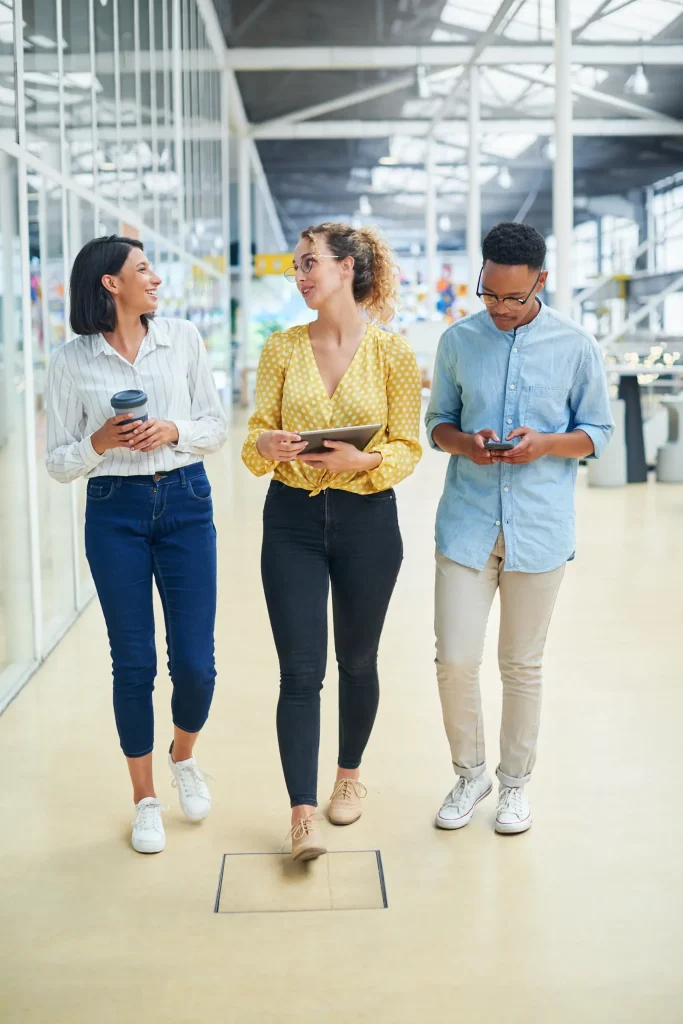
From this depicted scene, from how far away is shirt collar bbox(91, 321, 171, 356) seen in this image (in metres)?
2.92

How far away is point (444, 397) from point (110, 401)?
930mm

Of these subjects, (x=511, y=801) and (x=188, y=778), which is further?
(x=188, y=778)

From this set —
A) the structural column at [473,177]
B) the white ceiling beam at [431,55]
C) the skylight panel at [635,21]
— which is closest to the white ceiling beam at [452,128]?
the structural column at [473,177]

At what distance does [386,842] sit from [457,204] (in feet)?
121

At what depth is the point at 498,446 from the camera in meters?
2.75

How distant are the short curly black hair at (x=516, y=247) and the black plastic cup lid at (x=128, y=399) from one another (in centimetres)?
95

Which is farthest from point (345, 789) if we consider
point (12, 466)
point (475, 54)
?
point (475, 54)

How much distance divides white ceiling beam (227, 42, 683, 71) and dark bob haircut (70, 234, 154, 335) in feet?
54.3

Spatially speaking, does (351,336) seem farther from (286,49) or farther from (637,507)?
(286,49)

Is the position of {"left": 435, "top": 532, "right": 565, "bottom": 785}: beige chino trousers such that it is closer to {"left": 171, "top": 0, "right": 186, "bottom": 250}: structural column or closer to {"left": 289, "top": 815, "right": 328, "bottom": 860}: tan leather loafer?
{"left": 289, "top": 815, "right": 328, "bottom": 860}: tan leather loafer

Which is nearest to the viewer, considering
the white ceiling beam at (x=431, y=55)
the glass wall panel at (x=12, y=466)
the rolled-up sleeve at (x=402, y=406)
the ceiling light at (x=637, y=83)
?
the rolled-up sleeve at (x=402, y=406)

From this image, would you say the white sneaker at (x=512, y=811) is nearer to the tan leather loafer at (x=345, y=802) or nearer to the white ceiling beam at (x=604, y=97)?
the tan leather loafer at (x=345, y=802)

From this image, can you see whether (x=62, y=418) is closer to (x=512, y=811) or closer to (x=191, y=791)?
(x=191, y=791)

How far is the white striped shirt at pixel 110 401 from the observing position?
2.88 meters
